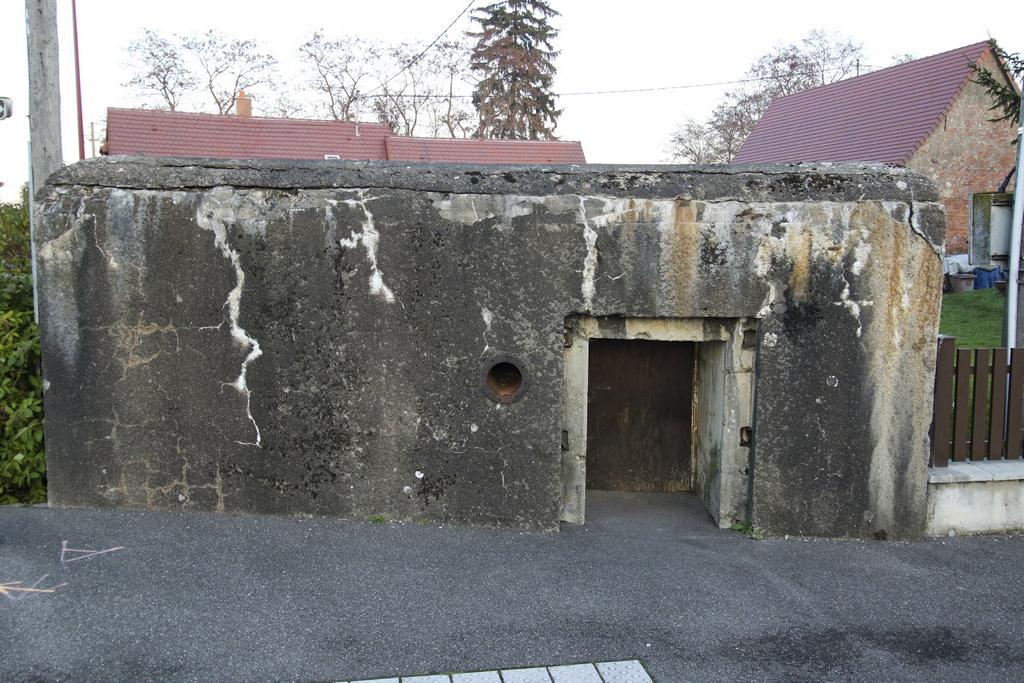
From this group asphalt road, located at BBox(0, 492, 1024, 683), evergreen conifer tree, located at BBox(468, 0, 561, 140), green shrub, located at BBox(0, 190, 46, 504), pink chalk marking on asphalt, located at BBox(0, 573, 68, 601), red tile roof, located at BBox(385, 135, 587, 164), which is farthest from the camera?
evergreen conifer tree, located at BBox(468, 0, 561, 140)

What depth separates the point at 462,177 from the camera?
446cm

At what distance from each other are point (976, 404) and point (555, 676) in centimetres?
356

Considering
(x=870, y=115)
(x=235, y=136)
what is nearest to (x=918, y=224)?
(x=870, y=115)

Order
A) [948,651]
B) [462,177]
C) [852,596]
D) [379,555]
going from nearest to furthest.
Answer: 1. [948,651]
2. [852,596]
3. [379,555]
4. [462,177]

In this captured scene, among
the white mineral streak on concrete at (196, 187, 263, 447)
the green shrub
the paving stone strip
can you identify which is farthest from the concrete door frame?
the green shrub

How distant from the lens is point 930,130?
17.5 m

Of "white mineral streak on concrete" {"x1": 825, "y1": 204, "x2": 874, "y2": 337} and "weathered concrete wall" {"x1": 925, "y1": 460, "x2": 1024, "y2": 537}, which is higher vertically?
"white mineral streak on concrete" {"x1": 825, "y1": 204, "x2": 874, "y2": 337}

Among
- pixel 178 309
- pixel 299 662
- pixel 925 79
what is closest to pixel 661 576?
pixel 299 662

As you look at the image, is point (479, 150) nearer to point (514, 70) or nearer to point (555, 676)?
point (514, 70)

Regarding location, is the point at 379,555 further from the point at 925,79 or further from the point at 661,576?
the point at 925,79

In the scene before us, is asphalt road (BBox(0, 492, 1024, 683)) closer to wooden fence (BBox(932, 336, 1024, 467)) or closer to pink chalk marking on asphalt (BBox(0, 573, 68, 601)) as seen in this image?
pink chalk marking on asphalt (BBox(0, 573, 68, 601))

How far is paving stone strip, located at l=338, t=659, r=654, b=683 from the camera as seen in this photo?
3.01 metres

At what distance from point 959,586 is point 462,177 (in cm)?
361

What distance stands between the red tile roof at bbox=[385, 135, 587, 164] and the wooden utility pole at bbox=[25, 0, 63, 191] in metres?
14.3
